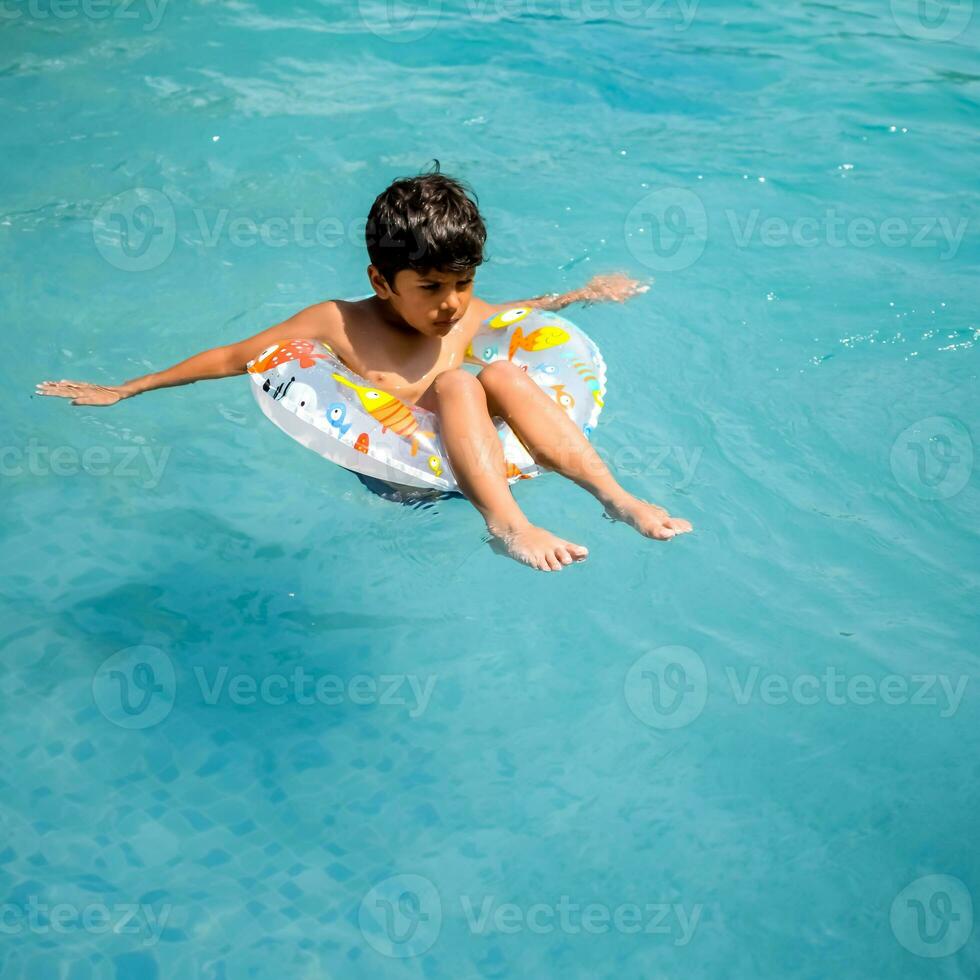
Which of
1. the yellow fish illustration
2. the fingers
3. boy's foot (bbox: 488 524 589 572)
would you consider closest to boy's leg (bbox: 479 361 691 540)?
boy's foot (bbox: 488 524 589 572)

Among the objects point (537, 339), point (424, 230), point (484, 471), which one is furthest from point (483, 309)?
point (484, 471)

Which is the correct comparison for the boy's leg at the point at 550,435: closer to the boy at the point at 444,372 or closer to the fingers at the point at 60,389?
the boy at the point at 444,372

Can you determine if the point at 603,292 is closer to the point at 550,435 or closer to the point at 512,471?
the point at 550,435

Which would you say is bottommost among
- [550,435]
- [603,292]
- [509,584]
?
[509,584]

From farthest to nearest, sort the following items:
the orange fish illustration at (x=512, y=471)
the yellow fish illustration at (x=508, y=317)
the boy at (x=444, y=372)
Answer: the yellow fish illustration at (x=508, y=317) → the orange fish illustration at (x=512, y=471) → the boy at (x=444, y=372)

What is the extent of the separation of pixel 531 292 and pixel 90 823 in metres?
2.96

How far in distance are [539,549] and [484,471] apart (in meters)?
0.31

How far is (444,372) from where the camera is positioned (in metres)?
3.63

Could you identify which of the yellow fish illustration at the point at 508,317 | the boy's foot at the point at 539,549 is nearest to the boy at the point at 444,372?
the boy's foot at the point at 539,549

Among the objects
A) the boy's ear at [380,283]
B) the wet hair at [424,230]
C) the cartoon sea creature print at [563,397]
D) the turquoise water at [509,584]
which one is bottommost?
the turquoise water at [509,584]

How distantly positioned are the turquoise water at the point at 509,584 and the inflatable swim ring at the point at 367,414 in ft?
1.66

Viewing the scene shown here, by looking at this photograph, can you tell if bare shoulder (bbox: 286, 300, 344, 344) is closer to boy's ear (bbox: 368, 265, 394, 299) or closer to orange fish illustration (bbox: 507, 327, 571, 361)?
boy's ear (bbox: 368, 265, 394, 299)

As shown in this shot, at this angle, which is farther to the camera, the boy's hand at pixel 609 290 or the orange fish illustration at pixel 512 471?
the boy's hand at pixel 609 290

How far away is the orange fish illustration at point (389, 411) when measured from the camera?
3547 millimetres
